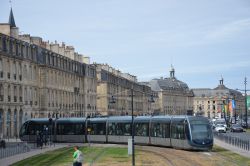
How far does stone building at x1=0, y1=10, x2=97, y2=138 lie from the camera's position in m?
76.6

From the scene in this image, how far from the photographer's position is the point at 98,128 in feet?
214

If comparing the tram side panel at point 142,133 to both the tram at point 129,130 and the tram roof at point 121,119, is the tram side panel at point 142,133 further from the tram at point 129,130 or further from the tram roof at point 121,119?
the tram roof at point 121,119

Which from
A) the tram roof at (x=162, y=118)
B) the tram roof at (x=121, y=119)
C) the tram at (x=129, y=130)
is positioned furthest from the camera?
the tram roof at (x=121, y=119)

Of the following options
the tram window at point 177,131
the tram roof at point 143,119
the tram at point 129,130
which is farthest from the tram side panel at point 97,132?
the tram window at point 177,131

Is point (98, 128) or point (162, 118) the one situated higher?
point (162, 118)

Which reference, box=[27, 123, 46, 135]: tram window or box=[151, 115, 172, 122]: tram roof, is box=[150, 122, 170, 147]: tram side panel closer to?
box=[151, 115, 172, 122]: tram roof

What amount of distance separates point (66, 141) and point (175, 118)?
20698mm

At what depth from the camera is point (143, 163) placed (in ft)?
126

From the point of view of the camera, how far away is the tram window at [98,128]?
64750 millimetres

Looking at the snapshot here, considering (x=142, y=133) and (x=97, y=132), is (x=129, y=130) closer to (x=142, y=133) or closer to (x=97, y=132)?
(x=142, y=133)

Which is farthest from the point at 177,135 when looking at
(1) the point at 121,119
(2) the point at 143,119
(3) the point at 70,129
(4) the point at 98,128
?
(3) the point at 70,129

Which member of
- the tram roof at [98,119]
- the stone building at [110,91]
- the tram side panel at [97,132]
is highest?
the stone building at [110,91]

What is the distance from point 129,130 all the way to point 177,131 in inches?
434

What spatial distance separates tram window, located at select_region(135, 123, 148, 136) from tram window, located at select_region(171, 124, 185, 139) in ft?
20.7
